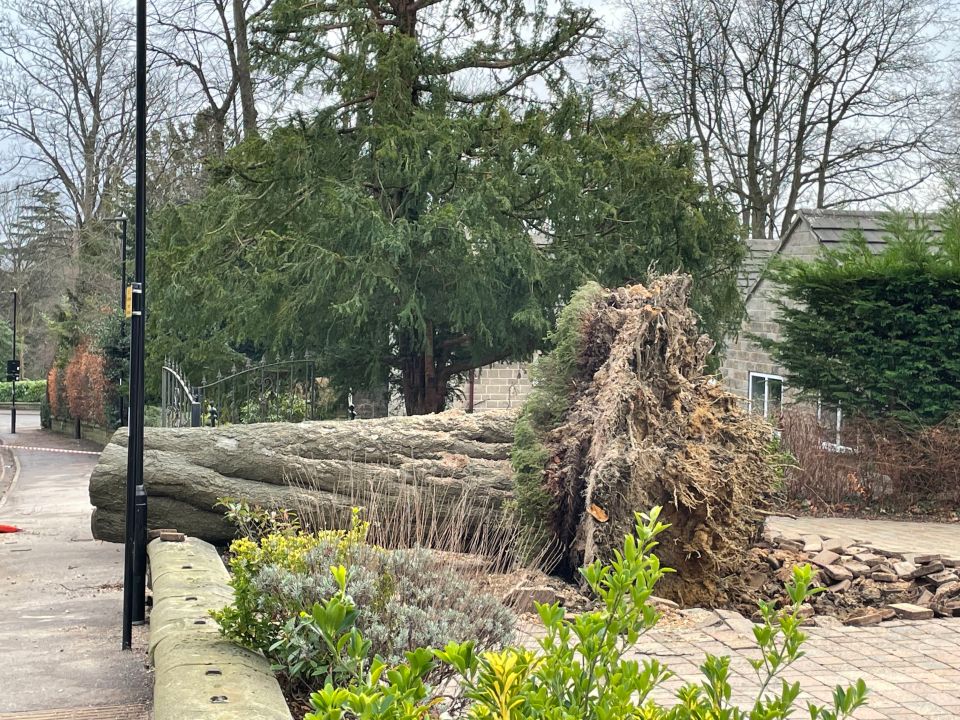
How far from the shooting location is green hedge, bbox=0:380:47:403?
57.9 metres

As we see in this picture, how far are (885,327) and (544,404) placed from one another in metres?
6.91

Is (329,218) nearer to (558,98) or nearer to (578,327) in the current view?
(558,98)

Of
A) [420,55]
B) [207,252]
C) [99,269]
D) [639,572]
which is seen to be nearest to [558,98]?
[420,55]

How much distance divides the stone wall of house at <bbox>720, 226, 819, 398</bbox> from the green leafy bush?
14190 millimetres

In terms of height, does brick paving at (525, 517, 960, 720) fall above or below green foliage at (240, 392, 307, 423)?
below

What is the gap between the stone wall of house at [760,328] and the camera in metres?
19.0

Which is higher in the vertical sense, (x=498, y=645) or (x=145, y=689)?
(x=498, y=645)

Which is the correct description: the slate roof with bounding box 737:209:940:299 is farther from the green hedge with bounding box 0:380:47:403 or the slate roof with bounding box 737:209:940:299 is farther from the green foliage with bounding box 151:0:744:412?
the green hedge with bounding box 0:380:47:403

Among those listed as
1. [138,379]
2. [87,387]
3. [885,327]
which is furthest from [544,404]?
[87,387]

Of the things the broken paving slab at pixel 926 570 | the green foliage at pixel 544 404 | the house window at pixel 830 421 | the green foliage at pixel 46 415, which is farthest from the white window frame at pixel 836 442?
the green foliage at pixel 46 415

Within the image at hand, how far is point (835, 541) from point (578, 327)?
11.5 ft

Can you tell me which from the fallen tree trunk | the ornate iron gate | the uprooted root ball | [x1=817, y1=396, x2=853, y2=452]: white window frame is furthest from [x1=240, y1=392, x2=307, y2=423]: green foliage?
the uprooted root ball

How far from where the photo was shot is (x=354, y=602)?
14.7 feet

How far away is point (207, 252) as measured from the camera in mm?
14422
